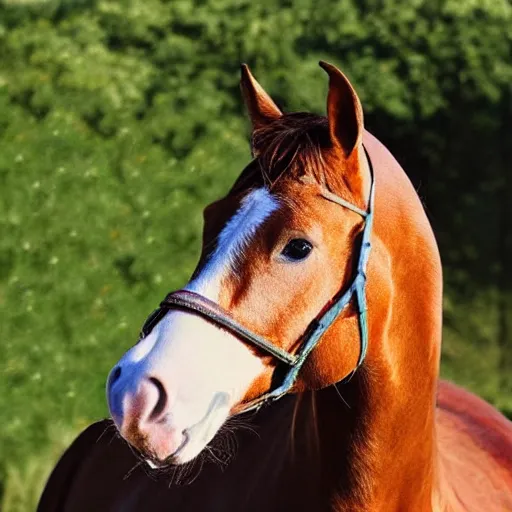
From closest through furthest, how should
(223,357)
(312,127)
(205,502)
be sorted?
(223,357), (312,127), (205,502)

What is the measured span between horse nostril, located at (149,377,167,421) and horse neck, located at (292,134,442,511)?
1.36 ft

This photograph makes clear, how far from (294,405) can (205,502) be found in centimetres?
31

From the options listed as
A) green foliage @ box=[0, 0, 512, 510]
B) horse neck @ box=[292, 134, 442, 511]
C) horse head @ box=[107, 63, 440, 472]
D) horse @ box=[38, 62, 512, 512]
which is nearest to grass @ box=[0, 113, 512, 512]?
green foliage @ box=[0, 0, 512, 510]

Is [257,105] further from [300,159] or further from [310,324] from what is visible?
[310,324]

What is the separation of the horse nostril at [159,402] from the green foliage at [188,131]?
3.48 m

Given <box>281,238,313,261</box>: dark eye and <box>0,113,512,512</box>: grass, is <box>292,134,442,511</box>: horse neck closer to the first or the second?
<box>281,238,313,261</box>: dark eye

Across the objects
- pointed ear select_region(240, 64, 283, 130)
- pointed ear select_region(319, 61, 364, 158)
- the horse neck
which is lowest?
the horse neck

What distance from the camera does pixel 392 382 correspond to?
5.73ft

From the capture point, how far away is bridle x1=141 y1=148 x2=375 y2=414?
158 centimetres

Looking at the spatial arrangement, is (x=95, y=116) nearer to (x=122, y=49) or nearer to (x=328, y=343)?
(x=122, y=49)

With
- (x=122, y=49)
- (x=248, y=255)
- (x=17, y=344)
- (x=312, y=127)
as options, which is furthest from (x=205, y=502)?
(x=122, y=49)

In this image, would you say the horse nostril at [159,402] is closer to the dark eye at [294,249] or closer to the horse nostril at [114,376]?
the horse nostril at [114,376]

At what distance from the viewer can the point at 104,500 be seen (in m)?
2.70

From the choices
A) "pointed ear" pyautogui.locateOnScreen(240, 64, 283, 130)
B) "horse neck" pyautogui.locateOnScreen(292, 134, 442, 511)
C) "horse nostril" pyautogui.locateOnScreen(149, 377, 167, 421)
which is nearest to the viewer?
"horse nostril" pyautogui.locateOnScreen(149, 377, 167, 421)
